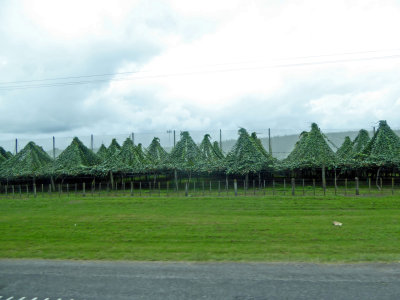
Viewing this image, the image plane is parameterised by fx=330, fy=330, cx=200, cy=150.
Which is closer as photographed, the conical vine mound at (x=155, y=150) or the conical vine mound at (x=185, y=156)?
the conical vine mound at (x=185, y=156)

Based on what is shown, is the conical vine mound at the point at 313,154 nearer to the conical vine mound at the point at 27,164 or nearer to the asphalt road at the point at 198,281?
the asphalt road at the point at 198,281

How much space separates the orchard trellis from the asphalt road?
19.9 meters

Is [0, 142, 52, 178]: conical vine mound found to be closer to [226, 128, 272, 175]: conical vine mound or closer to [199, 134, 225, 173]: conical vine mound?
[199, 134, 225, 173]: conical vine mound

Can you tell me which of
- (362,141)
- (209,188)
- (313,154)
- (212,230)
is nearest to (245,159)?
(209,188)

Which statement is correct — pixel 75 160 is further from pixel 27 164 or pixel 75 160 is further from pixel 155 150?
pixel 155 150

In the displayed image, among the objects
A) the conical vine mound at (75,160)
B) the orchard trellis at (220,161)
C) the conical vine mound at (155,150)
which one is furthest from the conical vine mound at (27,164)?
the conical vine mound at (155,150)

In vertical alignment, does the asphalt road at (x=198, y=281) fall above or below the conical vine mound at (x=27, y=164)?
below

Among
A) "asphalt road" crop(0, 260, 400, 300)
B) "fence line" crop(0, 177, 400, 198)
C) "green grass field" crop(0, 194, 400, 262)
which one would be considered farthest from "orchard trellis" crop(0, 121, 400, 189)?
"asphalt road" crop(0, 260, 400, 300)

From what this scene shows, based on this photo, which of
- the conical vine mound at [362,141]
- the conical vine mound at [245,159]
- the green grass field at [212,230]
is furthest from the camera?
the conical vine mound at [362,141]

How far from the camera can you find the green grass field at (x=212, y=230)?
10.6 meters

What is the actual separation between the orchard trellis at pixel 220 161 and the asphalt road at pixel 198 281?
19880 millimetres

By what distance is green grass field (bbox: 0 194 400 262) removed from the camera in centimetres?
1063

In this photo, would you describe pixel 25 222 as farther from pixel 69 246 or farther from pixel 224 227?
pixel 224 227

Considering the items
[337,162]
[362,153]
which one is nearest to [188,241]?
[337,162]
